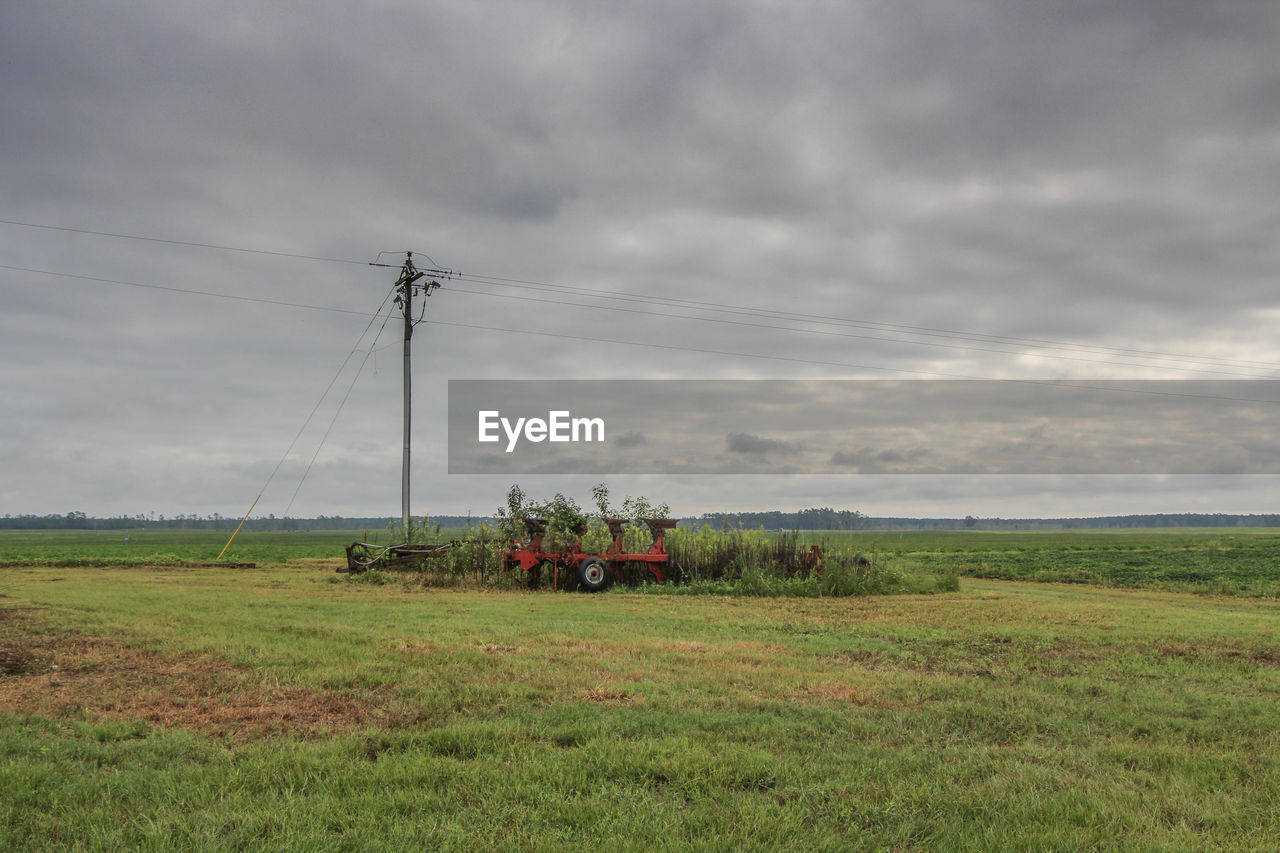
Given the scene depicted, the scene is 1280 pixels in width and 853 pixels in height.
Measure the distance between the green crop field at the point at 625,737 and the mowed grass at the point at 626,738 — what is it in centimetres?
3

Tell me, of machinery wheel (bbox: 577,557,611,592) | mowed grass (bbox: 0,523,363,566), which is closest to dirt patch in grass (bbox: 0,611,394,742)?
machinery wheel (bbox: 577,557,611,592)

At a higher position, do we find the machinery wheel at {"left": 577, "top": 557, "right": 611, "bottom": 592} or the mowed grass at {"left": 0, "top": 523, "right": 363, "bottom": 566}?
the machinery wheel at {"left": 577, "top": 557, "right": 611, "bottom": 592}

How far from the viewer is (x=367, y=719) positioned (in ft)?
22.3

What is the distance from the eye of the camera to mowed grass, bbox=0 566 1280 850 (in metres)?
4.58

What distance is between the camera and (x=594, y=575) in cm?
2178

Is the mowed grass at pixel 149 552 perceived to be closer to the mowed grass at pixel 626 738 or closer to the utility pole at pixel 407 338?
the utility pole at pixel 407 338

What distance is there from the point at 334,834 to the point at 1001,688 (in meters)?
6.47

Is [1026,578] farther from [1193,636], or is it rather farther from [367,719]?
[367,719]

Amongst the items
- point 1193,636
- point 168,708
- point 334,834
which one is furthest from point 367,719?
point 1193,636

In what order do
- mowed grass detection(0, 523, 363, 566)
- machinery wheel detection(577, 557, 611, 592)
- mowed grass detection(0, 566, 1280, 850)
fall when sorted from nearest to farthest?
1. mowed grass detection(0, 566, 1280, 850)
2. machinery wheel detection(577, 557, 611, 592)
3. mowed grass detection(0, 523, 363, 566)

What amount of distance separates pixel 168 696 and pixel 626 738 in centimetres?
437

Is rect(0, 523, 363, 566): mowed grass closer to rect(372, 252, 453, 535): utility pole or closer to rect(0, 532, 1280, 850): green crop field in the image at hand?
rect(372, 252, 453, 535): utility pole

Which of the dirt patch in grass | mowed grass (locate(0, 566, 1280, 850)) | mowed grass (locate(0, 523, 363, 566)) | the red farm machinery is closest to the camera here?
mowed grass (locate(0, 566, 1280, 850))

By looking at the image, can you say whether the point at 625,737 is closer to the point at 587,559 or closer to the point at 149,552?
the point at 587,559
